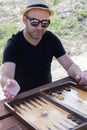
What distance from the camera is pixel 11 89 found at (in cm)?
181

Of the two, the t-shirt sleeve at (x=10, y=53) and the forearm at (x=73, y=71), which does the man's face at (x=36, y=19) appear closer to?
the t-shirt sleeve at (x=10, y=53)

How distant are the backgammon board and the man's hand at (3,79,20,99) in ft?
0.12

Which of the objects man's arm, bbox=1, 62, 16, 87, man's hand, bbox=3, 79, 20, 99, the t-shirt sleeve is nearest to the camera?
man's hand, bbox=3, 79, 20, 99

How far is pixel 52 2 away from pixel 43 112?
524 cm

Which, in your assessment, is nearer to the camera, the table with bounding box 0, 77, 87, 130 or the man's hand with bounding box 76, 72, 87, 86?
the table with bounding box 0, 77, 87, 130

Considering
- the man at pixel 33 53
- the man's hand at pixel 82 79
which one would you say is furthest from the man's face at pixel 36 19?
the man's hand at pixel 82 79

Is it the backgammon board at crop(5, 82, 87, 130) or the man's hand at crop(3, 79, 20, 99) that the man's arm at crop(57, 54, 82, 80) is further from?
the man's hand at crop(3, 79, 20, 99)

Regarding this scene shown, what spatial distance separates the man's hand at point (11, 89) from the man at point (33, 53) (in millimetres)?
251

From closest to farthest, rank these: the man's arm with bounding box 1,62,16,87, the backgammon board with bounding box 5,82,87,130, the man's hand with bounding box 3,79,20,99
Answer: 1. the backgammon board with bounding box 5,82,87,130
2. the man's hand with bounding box 3,79,20,99
3. the man's arm with bounding box 1,62,16,87

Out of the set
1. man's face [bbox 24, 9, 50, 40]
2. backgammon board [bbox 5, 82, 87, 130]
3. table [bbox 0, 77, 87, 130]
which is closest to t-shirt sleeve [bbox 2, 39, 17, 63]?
man's face [bbox 24, 9, 50, 40]

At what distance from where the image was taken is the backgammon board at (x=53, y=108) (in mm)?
1579

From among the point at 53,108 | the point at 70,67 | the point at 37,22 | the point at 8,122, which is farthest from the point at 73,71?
the point at 8,122

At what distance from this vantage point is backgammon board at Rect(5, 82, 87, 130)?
1.58 m

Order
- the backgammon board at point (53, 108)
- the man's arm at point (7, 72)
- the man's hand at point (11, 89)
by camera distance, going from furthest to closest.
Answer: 1. the man's arm at point (7, 72)
2. the man's hand at point (11, 89)
3. the backgammon board at point (53, 108)
